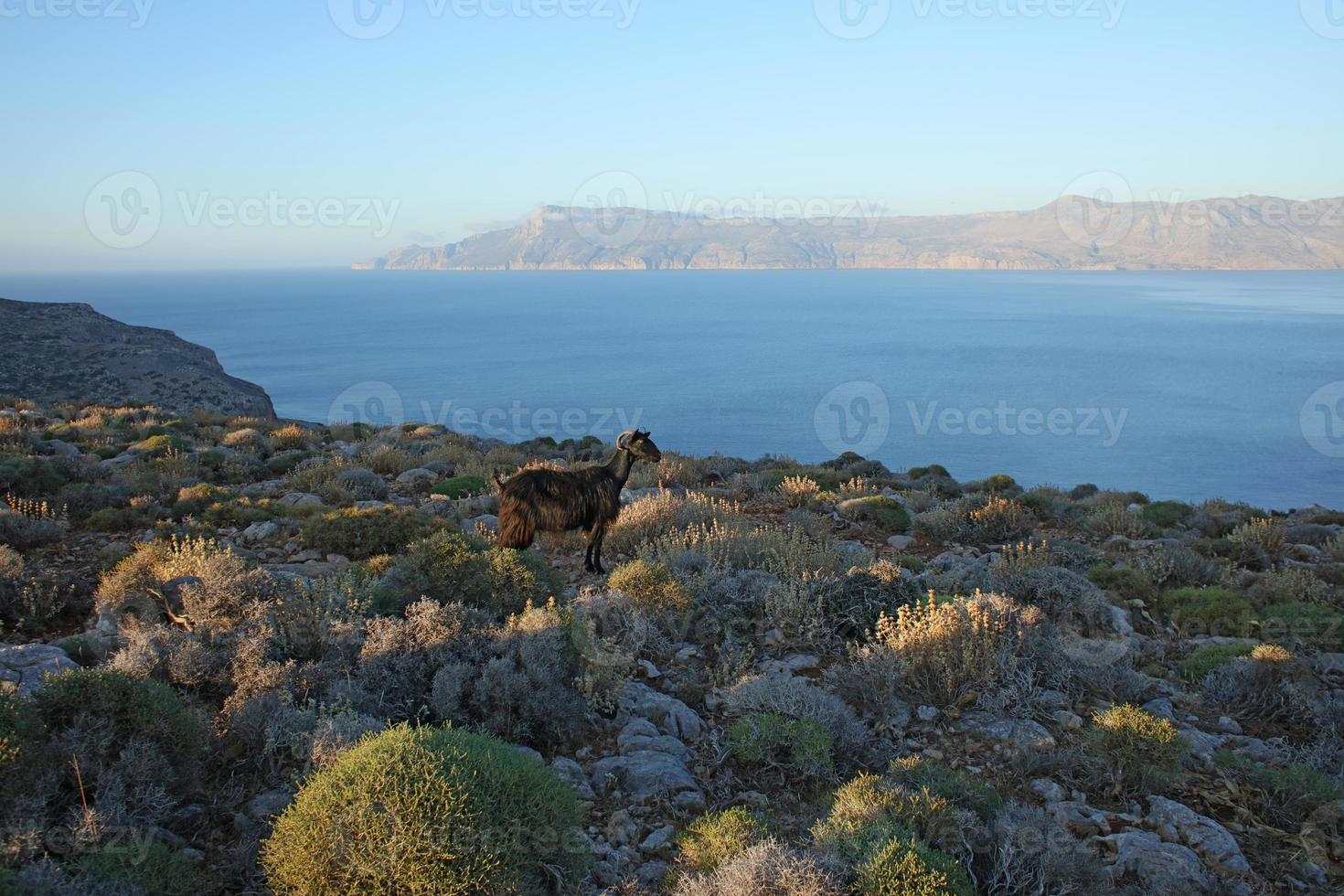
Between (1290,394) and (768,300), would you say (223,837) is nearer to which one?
→ (1290,394)

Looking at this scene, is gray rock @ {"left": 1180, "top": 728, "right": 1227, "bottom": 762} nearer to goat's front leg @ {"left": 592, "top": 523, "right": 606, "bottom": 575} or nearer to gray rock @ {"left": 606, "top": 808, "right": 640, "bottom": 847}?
gray rock @ {"left": 606, "top": 808, "right": 640, "bottom": 847}

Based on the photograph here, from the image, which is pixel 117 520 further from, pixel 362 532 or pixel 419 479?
pixel 419 479

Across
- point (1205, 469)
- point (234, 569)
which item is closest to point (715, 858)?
point (234, 569)

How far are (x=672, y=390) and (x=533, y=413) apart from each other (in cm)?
1614

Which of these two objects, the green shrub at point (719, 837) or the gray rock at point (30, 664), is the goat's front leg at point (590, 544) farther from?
the gray rock at point (30, 664)

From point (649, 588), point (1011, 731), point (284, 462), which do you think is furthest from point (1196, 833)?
point (284, 462)

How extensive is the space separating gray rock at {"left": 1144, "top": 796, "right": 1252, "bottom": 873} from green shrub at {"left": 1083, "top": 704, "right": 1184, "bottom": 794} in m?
0.15

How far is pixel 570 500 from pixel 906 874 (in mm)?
5083

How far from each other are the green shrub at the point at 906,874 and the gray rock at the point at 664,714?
196 cm

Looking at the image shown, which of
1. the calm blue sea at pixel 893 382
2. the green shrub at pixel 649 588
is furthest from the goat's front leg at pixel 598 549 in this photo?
the calm blue sea at pixel 893 382

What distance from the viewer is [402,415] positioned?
60.1 metres

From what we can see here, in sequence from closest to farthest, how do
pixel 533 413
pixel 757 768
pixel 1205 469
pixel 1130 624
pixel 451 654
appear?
1. pixel 757 768
2. pixel 451 654
3. pixel 1130 624
4. pixel 1205 469
5. pixel 533 413

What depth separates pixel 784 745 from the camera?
208 inches

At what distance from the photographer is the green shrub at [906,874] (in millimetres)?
3703
